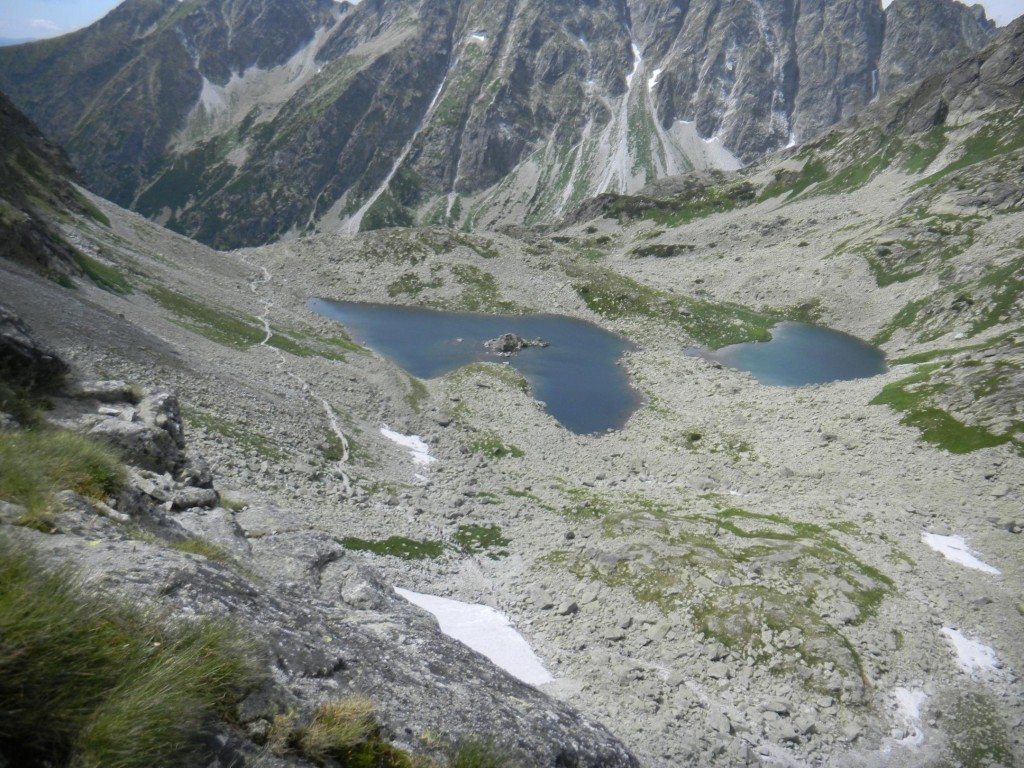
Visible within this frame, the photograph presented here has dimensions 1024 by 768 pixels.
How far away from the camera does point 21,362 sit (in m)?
15.4

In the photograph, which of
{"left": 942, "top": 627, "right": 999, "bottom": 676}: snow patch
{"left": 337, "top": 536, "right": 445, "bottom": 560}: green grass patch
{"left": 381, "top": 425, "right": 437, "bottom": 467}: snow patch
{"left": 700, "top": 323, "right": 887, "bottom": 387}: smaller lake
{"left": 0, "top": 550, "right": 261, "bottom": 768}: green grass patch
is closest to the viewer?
{"left": 0, "top": 550, "right": 261, "bottom": 768}: green grass patch

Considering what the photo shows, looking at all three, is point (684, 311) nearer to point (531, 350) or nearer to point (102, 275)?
point (531, 350)

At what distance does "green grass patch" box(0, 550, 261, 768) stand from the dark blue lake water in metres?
53.2

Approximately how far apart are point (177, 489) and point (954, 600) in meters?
33.7

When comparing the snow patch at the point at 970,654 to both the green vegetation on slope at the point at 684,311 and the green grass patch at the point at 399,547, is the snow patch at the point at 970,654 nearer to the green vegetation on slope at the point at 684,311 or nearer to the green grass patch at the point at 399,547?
the green grass patch at the point at 399,547

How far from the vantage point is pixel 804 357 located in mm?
81438

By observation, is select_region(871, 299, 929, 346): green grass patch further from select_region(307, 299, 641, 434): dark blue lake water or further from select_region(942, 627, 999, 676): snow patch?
select_region(942, 627, 999, 676): snow patch

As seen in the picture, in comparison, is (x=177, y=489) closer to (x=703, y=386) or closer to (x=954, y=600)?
(x=954, y=600)

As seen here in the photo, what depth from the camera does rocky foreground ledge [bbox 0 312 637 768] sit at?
5.55 m

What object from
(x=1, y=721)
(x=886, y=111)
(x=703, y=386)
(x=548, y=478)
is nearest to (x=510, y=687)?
(x=1, y=721)

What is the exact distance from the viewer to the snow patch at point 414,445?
4484 centimetres

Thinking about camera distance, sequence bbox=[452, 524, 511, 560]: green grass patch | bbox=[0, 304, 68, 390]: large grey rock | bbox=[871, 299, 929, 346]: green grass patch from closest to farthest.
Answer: bbox=[0, 304, 68, 390]: large grey rock < bbox=[452, 524, 511, 560]: green grass patch < bbox=[871, 299, 929, 346]: green grass patch

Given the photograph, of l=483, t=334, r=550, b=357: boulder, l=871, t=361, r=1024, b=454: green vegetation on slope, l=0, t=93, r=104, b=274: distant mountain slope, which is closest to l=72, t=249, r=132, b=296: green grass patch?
l=0, t=93, r=104, b=274: distant mountain slope

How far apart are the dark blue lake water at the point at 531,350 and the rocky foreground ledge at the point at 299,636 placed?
46.9 m
